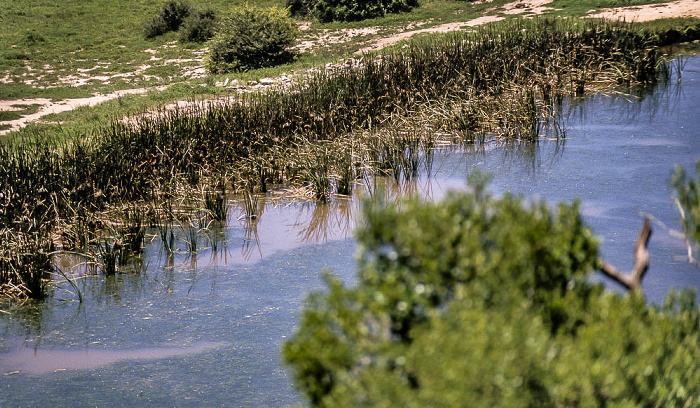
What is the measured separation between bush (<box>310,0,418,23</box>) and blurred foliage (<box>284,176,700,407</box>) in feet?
72.1

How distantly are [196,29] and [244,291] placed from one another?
1838cm

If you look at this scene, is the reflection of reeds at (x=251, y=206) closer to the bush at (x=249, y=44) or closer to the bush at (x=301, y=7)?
the bush at (x=249, y=44)

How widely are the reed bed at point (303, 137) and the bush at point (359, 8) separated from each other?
11.3 meters

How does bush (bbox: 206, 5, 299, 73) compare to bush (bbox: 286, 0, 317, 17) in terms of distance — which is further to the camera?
bush (bbox: 286, 0, 317, 17)

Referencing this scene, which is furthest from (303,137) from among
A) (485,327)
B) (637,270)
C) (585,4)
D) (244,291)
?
(585,4)

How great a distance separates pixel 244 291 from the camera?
19.1ft

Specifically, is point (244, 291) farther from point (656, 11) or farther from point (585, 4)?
point (585, 4)

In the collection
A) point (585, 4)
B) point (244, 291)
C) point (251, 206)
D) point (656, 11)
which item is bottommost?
point (244, 291)

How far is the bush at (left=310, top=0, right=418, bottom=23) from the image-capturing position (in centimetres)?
2347

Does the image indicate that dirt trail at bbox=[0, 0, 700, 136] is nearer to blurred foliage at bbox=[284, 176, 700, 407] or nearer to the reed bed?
the reed bed

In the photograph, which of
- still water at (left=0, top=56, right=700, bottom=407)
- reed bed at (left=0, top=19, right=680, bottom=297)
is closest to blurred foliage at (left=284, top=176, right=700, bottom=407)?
still water at (left=0, top=56, right=700, bottom=407)

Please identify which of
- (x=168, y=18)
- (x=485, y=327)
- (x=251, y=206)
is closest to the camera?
(x=485, y=327)

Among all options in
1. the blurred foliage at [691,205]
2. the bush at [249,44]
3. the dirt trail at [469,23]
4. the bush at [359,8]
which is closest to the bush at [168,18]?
the bush at [359,8]

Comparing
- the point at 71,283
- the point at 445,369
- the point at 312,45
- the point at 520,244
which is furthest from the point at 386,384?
the point at 312,45
